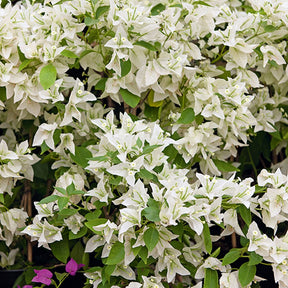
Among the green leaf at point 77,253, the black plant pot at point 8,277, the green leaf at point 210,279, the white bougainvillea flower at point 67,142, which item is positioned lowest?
the black plant pot at point 8,277

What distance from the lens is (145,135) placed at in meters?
1.21

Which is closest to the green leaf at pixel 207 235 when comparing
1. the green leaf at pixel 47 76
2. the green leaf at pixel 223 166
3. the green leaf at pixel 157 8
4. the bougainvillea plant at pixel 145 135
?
the bougainvillea plant at pixel 145 135

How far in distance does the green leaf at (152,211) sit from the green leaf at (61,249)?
0.35 metres

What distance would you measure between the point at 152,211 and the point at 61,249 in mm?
374

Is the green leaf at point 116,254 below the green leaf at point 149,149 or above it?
below

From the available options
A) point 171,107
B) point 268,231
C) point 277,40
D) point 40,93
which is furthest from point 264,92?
point 40,93

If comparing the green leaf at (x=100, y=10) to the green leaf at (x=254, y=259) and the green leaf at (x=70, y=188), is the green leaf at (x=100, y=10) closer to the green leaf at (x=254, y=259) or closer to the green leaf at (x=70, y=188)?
the green leaf at (x=70, y=188)

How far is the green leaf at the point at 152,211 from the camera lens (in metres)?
1.07

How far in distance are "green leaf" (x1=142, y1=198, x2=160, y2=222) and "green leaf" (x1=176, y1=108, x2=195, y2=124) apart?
0.95 ft

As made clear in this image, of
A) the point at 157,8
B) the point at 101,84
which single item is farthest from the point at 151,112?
the point at 157,8

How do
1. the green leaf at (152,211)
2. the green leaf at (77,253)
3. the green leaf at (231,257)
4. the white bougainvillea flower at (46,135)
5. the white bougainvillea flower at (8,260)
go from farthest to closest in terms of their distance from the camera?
1. the white bougainvillea flower at (8,260)
2. the green leaf at (77,253)
3. the white bougainvillea flower at (46,135)
4. the green leaf at (231,257)
5. the green leaf at (152,211)

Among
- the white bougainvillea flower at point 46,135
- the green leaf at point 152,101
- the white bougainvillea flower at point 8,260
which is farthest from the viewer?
the white bougainvillea flower at point 8,260

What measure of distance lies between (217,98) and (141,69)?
20 cm

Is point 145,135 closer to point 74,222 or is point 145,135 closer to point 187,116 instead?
point 187,116
